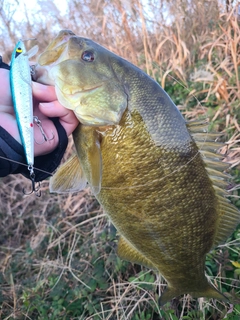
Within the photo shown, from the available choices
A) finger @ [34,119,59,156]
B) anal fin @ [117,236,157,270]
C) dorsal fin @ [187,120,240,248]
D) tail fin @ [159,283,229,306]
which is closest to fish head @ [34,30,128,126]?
finger @ [34,119,59,156]

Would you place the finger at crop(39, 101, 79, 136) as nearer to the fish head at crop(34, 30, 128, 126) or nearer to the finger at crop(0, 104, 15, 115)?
the fish head at crop(34, 30, 128, 126)

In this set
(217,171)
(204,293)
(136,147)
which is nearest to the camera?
(136,147)

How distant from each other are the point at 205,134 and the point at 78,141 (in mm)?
490

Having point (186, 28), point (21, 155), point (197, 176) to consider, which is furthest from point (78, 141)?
point (186, 28)

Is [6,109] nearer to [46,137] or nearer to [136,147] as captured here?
[46,137]

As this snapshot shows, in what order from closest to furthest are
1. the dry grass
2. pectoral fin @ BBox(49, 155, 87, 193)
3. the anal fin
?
pectoral fin @ BBox(49, 155, 87, 193) → the anal fin → the dry grass

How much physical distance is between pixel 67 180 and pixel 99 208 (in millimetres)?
1537

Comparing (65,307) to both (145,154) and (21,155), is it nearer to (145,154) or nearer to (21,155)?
(21,155)

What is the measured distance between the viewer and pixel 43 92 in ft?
4.14

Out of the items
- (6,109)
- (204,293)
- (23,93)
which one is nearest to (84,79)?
(23,93)

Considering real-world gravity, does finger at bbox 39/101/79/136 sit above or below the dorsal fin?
above

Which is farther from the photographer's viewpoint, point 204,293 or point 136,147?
point 204,293

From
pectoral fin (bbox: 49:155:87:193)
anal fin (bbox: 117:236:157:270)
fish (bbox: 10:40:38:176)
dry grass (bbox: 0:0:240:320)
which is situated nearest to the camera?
fish (bbox: 10:40:38:176)

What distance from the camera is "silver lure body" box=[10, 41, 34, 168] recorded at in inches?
47.4
